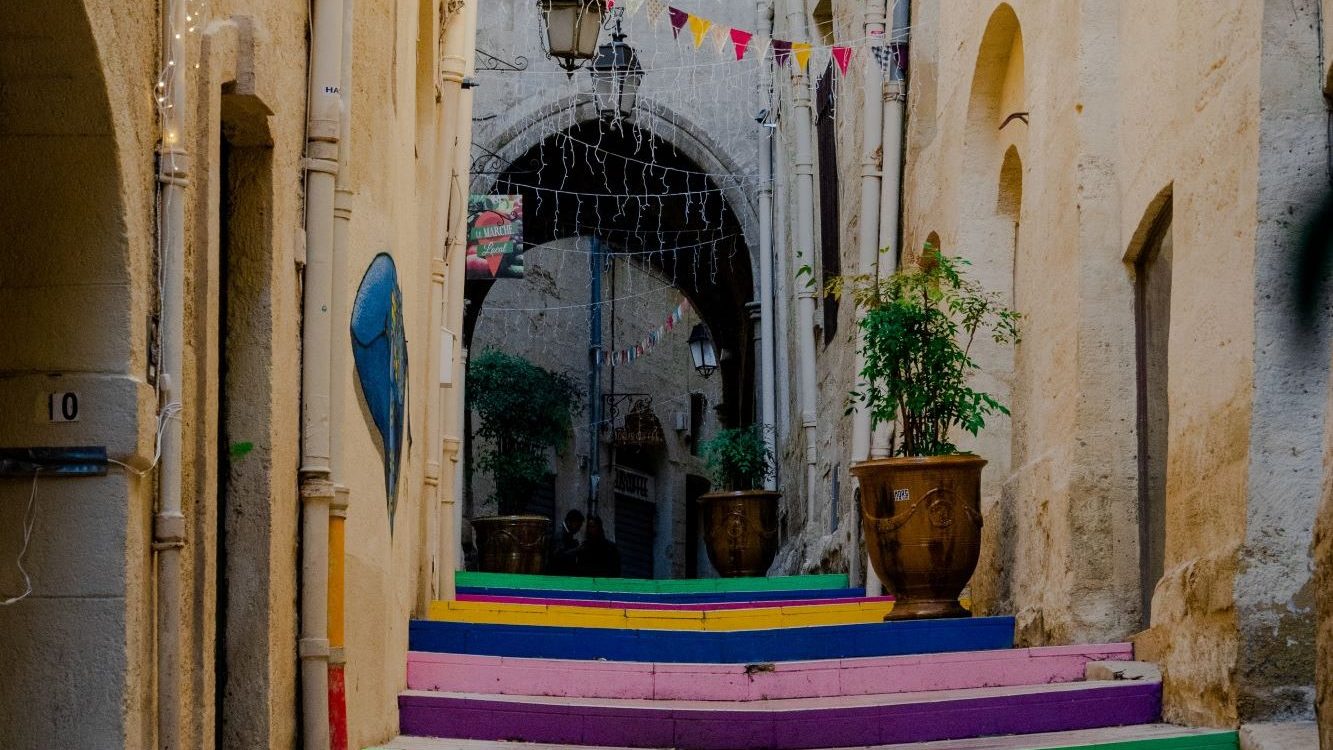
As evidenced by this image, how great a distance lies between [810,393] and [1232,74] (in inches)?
352

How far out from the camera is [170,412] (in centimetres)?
368

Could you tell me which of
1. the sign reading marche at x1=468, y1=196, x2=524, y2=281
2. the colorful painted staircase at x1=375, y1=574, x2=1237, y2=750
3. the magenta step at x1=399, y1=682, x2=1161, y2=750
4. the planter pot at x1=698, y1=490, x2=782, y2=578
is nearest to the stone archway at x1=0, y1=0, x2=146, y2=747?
the colorful painted staircase at x1=375, y1=574, x2=1237, y2=750

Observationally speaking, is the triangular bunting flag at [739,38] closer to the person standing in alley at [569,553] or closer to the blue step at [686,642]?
the blue step at [686,642]

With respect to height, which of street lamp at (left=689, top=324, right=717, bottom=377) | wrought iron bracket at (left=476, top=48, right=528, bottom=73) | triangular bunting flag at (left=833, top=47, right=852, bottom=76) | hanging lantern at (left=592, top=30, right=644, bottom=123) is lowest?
street lamp at (left=689, top=324, right=717, bottom=377)

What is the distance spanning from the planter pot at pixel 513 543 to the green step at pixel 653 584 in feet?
12.8

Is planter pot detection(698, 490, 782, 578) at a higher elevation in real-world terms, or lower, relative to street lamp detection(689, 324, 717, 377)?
lower

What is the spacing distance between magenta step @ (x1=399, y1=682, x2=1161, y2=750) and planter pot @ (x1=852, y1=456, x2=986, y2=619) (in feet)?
6.30

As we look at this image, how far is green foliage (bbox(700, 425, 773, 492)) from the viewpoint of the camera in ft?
50.8

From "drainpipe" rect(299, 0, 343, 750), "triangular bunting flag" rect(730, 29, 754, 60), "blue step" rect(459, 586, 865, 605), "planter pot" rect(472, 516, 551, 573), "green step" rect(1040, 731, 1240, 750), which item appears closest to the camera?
"drainpipe" rect(299, 0, 343, 750)

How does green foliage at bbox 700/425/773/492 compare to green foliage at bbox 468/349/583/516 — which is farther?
green foliage at bbox 468/349/583/516

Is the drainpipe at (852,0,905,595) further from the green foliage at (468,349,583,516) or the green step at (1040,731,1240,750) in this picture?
the green foliage at (468,349,583,516)

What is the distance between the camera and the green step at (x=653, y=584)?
11.1 meters

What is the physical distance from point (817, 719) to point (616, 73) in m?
13.4

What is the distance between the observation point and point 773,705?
6.38 m
